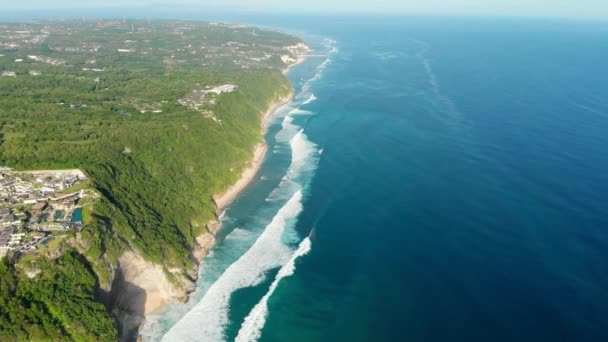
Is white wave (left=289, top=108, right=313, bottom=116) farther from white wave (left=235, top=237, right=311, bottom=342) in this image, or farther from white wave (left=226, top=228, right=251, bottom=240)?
white wave (left=235, top=237, right=311, bottom=342)

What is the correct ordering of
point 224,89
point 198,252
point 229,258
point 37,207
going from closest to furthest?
1. point 37,207
2. point 229,258
3. point 198,252
4. point 224,89

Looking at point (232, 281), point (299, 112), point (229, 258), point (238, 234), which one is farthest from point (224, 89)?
point (232, 281)

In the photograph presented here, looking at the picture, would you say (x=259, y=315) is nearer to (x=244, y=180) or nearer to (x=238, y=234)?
(x=238, y=234)

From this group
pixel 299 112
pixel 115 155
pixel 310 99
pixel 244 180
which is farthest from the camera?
pixel 310 99

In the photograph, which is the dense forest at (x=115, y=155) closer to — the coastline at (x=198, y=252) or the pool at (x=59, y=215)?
the coastline at (x=198, y=252)

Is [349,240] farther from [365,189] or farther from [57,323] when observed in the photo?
[57,323]

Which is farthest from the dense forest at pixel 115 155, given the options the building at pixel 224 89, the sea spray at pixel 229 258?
the sea spray at pixel 229 258

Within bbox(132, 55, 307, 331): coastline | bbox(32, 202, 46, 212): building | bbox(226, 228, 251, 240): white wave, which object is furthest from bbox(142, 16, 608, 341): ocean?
bbox(32, 202, 46, 212): building
